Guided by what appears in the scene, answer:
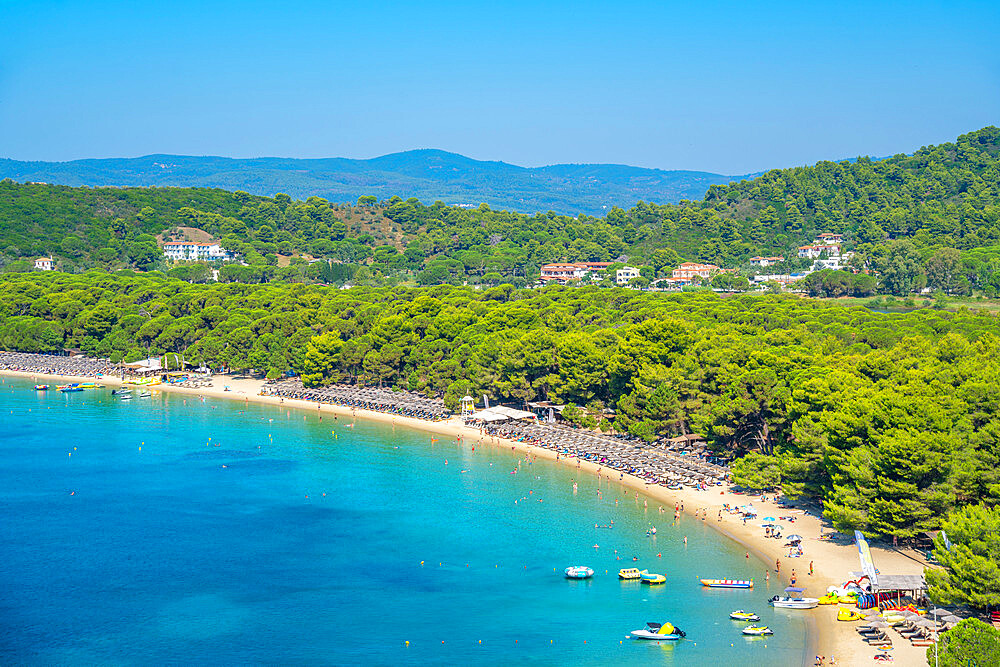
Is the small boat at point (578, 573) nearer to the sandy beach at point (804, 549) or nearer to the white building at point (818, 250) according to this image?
the sandy beach at point (804, 549)

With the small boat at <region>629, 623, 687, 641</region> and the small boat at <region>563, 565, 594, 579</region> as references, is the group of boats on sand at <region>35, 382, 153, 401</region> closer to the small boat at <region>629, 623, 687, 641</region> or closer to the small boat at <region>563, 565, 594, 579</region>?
the small boat at <region>563, 565, 594, 579</region>

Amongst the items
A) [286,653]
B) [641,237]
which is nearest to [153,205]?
[641,237]

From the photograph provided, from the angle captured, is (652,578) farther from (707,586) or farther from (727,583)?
(727,583)

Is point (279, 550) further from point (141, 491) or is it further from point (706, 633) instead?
point (706, 633)

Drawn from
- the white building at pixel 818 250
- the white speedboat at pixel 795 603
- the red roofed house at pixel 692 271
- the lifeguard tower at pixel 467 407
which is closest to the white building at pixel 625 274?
the red roofed house at pixel 692 271

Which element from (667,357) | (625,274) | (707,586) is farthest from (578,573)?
(625,274)
